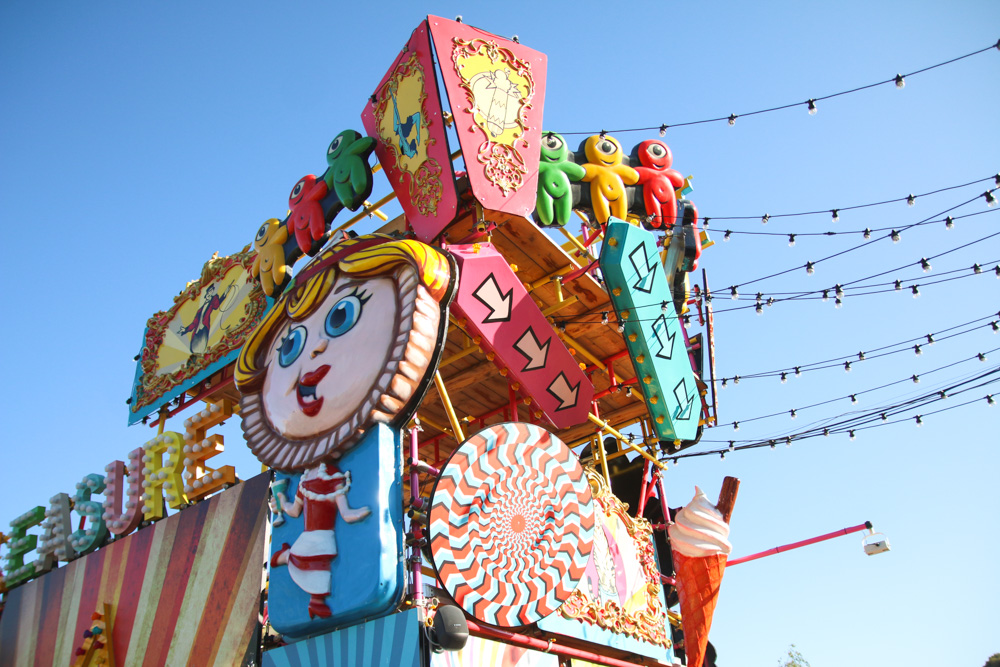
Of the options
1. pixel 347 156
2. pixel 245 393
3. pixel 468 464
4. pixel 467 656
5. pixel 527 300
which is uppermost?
pixel 347 156

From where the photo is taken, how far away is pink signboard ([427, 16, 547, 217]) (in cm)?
1173

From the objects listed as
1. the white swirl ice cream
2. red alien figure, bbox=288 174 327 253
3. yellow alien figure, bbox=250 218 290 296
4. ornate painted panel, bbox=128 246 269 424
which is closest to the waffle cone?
the white swirl ice cream

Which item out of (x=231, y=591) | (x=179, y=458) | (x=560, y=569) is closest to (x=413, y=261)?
(x=560, y=569)

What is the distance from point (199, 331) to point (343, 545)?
872 cm

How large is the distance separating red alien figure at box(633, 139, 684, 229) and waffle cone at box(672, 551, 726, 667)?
517cm

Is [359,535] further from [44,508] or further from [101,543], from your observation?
[44,508]

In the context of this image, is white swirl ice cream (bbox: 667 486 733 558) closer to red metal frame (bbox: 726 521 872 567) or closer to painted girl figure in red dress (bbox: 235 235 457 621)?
red metal frame (bbox: 726 521 872 567)

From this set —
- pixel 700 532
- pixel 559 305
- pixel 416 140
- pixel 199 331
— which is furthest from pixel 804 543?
pixel 199 331

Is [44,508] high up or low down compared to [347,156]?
down

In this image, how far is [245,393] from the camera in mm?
11836

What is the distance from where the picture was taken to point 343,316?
36.3 ft

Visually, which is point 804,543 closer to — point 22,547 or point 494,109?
point 494,109

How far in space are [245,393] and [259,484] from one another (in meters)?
1.22

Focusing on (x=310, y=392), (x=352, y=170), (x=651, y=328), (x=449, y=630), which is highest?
(x=352, y=170)
